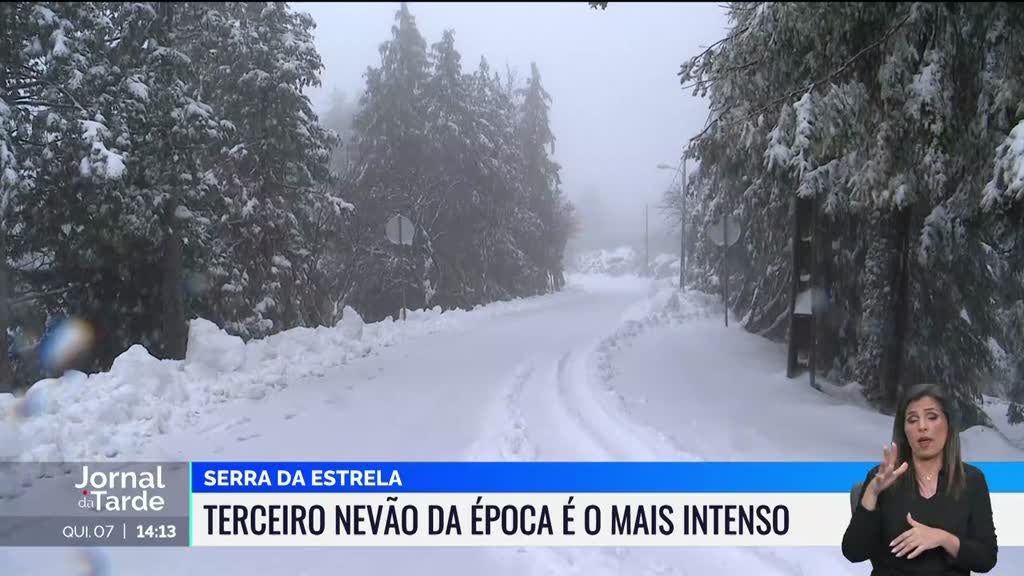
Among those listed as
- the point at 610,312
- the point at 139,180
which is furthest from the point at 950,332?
the point at 139,180

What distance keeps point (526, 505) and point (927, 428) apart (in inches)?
74.9

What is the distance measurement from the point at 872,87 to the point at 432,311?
4.45 metres

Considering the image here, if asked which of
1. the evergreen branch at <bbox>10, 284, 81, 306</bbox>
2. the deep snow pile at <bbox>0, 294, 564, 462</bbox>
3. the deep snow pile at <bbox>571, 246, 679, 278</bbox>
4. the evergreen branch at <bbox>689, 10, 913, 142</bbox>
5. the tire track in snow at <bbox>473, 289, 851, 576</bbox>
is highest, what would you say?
the evergreen branch at <bbox>689, 10, 913, 142</bbox>

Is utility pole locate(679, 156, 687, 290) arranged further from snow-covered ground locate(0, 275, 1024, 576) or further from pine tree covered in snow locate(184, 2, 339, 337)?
pine tree covered in snow locate(184, 2, 339, 337)

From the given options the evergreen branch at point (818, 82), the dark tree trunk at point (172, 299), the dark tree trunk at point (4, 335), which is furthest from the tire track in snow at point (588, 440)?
the dark tree trunk at point (4, 335)

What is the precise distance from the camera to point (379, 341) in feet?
23.7

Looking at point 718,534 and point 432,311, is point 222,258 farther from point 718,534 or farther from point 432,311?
point 718,534

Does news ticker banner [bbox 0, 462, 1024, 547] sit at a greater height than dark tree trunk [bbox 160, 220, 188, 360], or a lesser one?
lesser

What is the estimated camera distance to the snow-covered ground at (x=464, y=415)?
2.96 meters

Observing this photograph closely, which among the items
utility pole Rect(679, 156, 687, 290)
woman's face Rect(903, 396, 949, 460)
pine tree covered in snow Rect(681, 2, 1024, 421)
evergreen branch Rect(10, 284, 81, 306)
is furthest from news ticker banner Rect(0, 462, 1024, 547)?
utility pole Rect(679, 156, 687, 290)

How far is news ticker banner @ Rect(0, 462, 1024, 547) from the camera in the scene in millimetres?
3020

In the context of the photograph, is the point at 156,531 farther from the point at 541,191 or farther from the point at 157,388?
the point at 541,191

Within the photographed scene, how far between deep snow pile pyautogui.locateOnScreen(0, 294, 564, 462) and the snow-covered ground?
0.02m

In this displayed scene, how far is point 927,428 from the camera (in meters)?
2.04
